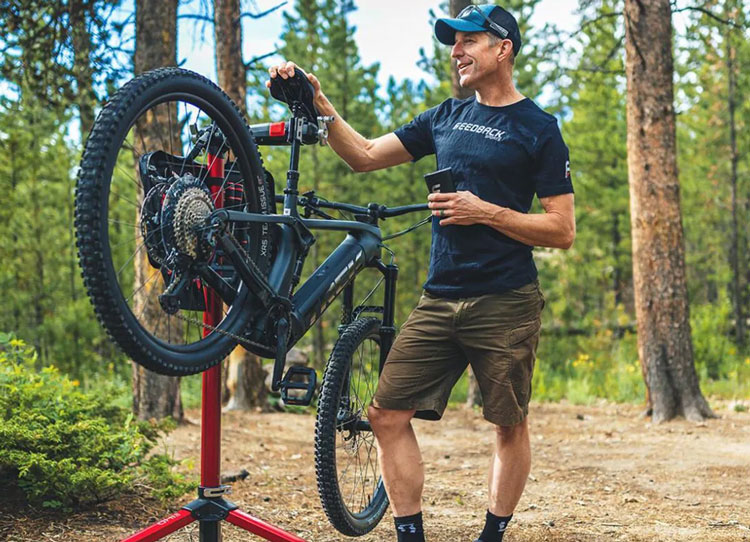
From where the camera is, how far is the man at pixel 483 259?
310 cm

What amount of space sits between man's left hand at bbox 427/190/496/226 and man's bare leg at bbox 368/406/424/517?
31.8 inches

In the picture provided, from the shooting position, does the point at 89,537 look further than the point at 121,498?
No

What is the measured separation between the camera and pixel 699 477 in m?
5.52

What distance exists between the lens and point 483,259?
317 centimetres

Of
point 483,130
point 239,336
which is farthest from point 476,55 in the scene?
point 239,336

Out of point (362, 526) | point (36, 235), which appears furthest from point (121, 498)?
point (36, 235)

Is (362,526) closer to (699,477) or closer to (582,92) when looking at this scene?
(699,477)

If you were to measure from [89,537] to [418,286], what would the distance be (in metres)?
14.9

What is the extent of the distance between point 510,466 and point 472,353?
1.73ft

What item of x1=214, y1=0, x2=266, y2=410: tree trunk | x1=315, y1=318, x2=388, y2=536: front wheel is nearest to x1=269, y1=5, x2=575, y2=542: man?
x1=315, y1=318, x2=388, y2=536: front wheel

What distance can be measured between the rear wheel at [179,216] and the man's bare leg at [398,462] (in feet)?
2.74

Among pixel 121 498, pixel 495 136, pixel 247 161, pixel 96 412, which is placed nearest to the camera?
pixel 247 161

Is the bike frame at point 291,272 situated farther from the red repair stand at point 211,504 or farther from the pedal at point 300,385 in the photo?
the red repair stand at point 211,504

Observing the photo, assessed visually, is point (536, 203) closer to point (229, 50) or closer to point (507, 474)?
point (229, 50)
